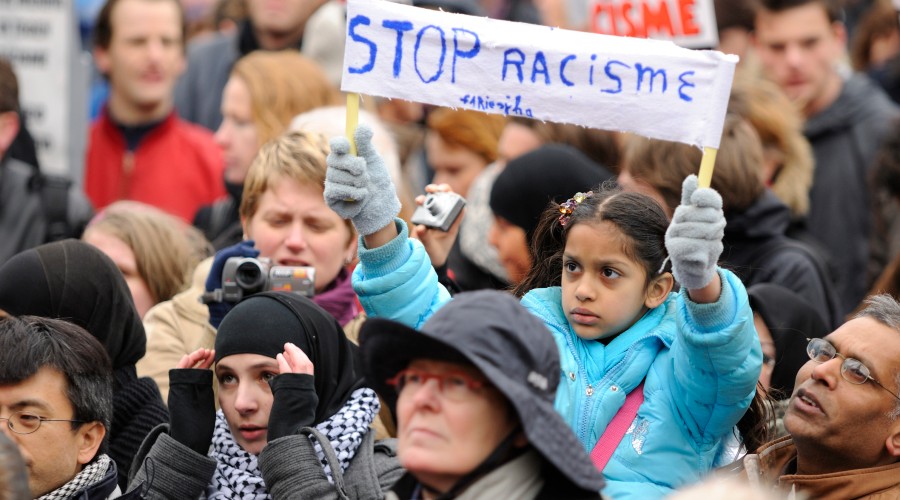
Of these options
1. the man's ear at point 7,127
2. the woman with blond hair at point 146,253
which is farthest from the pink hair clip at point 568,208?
the man's ear at point 7,127

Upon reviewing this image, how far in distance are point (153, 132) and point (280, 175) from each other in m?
3.43

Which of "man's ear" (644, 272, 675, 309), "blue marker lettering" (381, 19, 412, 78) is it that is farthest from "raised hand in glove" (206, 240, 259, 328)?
"man's ear" (644, 272, 675, 309)

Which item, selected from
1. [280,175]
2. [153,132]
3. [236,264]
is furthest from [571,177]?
[153,132]

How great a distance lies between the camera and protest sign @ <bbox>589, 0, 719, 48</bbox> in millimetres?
7711

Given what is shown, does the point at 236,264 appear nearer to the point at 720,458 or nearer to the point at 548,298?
the point at 548,298

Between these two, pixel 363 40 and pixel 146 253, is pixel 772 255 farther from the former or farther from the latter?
pixel 146 253

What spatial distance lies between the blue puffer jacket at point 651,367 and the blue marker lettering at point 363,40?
515 mm

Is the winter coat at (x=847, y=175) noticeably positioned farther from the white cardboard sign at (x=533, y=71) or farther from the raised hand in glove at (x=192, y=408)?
the raised hand in glove at (x=192, y=408)

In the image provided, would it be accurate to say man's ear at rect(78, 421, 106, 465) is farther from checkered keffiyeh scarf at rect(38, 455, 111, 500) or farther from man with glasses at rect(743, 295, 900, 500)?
man with glasses at rect(743, 295, 900, 500)

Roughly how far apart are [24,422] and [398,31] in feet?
5.30

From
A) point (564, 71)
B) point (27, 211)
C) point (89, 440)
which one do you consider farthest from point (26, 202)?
point (564, 71)

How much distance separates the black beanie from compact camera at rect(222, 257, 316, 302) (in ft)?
3.88

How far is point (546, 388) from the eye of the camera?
3277 millimetres

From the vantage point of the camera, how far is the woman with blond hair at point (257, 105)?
7.12m
